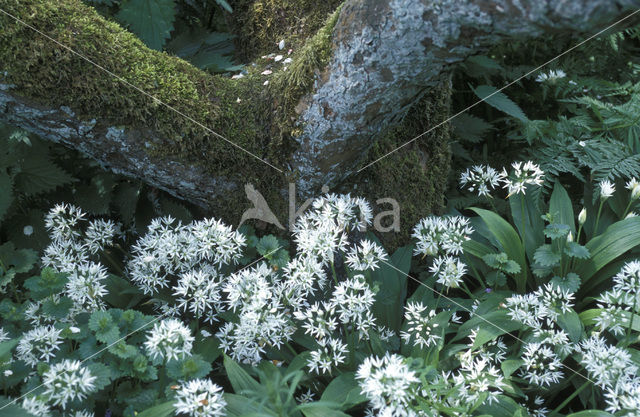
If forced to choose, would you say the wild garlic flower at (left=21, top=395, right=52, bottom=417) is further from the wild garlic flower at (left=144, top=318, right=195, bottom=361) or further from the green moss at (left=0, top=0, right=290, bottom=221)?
the green moss at (left=0, top=0, right=290, bottom=221)

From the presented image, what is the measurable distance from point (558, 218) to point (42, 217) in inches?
122

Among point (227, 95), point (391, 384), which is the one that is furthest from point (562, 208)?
point (227, 95)

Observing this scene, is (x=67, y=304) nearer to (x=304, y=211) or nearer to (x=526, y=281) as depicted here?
(x=304, y=211)

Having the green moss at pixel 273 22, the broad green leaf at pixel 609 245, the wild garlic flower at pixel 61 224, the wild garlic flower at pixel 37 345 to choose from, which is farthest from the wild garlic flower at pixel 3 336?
the broad green leaf at pixel 609 245

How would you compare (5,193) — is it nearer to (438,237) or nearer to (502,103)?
(438,237)

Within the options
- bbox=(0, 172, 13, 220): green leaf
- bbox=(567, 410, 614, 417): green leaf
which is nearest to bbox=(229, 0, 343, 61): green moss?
bbox=(0, 172, 13, 220): green leaf

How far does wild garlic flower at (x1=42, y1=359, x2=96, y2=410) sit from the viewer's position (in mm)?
1978

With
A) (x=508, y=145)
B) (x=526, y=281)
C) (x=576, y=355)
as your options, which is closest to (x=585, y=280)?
(x=526, y=281)

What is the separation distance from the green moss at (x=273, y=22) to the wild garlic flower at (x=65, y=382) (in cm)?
226

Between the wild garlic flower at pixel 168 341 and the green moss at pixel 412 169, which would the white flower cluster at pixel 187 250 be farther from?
the green moss at pixel 412 169

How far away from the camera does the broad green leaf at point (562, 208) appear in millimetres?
3148

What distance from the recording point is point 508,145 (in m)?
4.25

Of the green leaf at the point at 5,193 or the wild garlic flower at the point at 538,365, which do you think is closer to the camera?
the wild garlic flower at the point at 538,365

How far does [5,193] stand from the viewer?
312 cm
